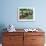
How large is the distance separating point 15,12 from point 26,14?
376 millimetres

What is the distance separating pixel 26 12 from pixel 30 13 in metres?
0.14

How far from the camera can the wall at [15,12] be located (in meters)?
4.32

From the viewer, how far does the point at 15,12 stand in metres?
4.34

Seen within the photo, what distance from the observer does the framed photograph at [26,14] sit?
4.34 m

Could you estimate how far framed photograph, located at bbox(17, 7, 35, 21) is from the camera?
434 cm

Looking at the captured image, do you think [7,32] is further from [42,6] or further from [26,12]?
[42,6]

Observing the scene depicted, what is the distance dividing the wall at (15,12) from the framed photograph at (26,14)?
106 mm

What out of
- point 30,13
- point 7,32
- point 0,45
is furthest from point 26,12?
point 0,45

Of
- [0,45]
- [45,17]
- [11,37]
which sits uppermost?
[45,17]

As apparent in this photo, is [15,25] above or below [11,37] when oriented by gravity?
above

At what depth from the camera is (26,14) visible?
172 inches

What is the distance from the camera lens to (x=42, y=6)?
4.35 meters

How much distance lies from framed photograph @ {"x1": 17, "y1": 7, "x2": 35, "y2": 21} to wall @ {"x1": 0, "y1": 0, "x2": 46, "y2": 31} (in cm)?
11

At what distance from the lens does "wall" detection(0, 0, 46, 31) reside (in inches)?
170
